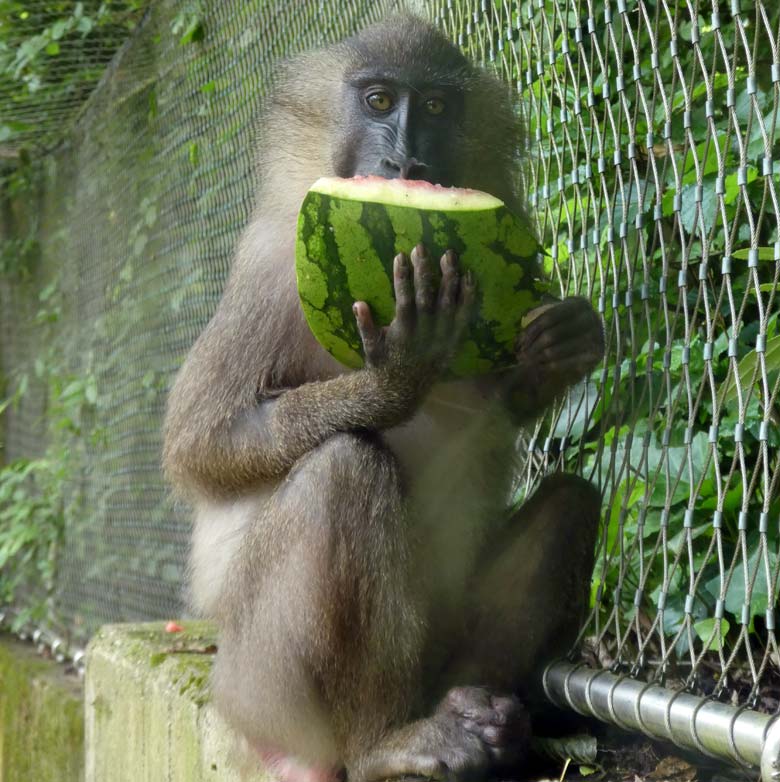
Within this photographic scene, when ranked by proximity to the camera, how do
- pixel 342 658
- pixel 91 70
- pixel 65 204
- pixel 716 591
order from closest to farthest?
pixel 342 658 < pixel 716 591 < pixel 91 70 < pixel 65 204

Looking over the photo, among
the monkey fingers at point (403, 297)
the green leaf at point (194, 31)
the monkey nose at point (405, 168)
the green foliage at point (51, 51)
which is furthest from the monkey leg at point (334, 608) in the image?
the green foliage at point (51, 51)

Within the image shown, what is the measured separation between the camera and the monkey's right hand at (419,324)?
2.76 meters

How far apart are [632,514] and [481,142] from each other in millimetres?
1270

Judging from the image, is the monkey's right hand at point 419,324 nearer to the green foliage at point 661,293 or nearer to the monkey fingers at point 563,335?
the monkey fingers at point 563,335

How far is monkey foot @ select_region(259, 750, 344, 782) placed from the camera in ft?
10.0

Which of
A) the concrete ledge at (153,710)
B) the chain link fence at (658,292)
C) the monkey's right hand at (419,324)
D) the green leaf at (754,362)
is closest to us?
the green leaf at (754,362)

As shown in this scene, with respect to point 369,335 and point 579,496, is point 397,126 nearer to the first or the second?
point 369,335

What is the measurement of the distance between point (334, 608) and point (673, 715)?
0.83m

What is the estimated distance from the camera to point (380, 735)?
2.89 metres

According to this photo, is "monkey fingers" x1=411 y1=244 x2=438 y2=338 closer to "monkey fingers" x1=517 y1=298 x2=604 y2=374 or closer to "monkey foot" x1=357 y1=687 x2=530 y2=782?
"monkey fingers" x1=517 y1=298 x2=604 y2=374

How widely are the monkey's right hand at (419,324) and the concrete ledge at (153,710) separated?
1289 millimetres

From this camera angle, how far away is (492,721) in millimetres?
2840

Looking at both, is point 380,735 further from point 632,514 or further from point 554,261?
point 554,261

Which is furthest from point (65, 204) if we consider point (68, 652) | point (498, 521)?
point (498, 521)
